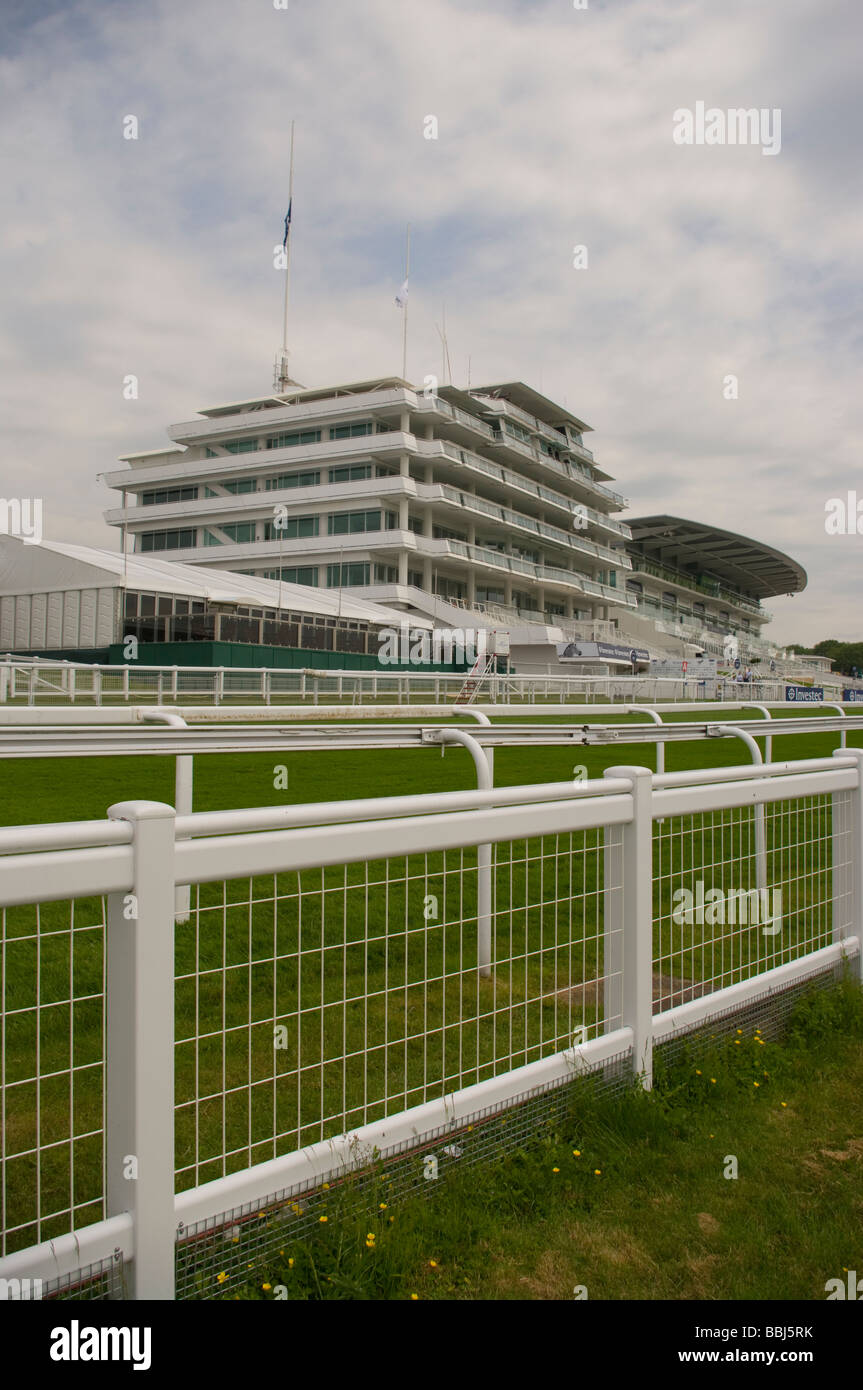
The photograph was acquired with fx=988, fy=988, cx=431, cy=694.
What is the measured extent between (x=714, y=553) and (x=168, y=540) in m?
64.3

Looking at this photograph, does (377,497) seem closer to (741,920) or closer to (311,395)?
(311,395)

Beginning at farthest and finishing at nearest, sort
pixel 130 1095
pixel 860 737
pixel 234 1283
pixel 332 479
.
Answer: pixel 332 479 → pixel 860 737 → pixel 234 1283 → pixel 130 1095

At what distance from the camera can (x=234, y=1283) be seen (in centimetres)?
238

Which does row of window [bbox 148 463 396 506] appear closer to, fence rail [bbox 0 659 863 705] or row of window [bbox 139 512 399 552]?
row of window [bbox 139 512 399 552]

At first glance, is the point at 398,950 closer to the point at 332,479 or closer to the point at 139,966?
the point at 139,966

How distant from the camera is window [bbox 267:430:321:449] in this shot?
6184 cm

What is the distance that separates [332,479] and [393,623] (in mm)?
15225

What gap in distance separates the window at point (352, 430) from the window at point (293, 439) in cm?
128

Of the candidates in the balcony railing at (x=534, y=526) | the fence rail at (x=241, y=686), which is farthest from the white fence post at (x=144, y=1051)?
the balcony railing at (x=534, y=526)

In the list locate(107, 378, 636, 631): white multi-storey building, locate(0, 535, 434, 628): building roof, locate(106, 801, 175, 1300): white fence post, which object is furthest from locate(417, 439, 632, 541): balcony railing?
locate(106, 801, 175, 1300): white fence post

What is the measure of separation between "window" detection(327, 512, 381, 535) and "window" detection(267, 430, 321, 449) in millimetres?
5766

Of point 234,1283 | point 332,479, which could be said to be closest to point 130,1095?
point 234,1283

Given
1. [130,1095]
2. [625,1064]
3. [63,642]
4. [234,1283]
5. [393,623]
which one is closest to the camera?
[130,1095]
